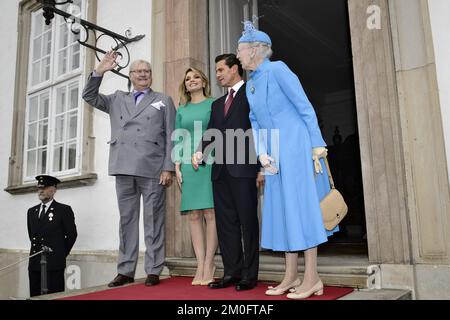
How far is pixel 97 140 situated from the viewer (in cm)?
493

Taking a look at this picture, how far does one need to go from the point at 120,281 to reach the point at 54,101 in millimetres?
3438

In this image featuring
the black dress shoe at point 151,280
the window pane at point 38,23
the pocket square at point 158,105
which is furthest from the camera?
the window pane at point 38,23

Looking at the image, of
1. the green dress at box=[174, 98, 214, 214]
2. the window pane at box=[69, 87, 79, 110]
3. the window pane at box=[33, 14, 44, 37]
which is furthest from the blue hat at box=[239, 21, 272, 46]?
the window pane at box=[33, 14, 44, 37]

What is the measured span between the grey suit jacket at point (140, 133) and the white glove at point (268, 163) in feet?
3.13

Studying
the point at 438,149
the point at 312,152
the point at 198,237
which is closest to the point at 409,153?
the point at 438,149

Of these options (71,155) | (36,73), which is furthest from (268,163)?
(36,73)

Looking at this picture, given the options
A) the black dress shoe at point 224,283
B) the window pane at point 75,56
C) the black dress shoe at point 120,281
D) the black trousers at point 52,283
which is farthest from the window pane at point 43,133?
the black dress shoe at point 224,283

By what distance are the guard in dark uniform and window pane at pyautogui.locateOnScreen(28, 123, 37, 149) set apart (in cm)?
164

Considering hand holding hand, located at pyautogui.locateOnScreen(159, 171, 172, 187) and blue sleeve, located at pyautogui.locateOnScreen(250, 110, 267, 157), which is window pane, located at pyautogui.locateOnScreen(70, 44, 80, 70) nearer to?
hand holding hand, located at pyautogui.locateOnScreen(159, 171, 172, 187)

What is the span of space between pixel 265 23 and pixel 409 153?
4874 mm

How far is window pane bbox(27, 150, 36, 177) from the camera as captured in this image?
6133 mm

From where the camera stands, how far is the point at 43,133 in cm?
604

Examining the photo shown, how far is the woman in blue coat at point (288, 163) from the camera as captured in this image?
253 cm

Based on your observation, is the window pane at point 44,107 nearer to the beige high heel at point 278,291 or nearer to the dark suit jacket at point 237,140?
the dark suit jacket at point 237,140
